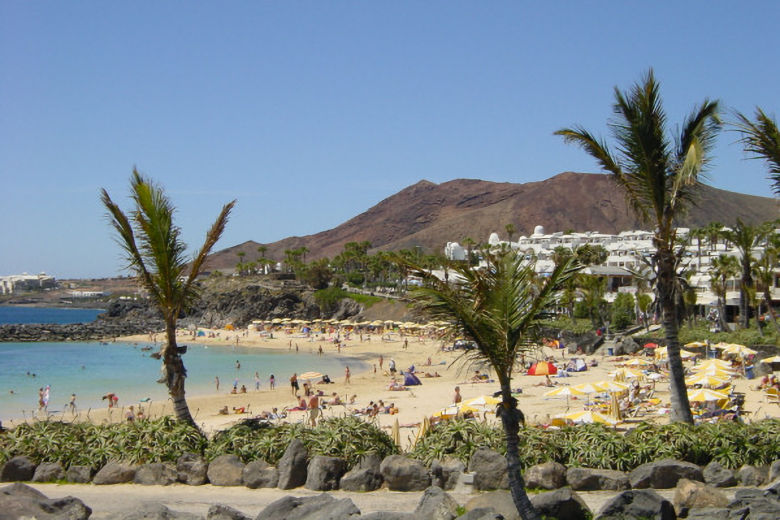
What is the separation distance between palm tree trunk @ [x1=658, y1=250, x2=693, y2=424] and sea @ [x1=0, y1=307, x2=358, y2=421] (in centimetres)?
2203

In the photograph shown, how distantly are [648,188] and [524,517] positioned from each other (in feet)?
19.3

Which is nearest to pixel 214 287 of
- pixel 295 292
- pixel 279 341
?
pixel 295 292

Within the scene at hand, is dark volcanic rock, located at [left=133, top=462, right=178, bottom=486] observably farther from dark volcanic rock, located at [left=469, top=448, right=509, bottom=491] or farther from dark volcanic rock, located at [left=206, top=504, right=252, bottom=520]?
dark volcanic rock, located at [left=469, top=448, right=509, bottom=491]

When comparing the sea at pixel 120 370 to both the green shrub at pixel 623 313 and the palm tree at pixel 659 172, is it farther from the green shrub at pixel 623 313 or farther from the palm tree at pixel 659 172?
the palm tree at pixel 659 172

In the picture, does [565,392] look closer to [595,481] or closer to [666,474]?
[595,481]

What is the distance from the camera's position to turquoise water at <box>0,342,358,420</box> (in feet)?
99.9

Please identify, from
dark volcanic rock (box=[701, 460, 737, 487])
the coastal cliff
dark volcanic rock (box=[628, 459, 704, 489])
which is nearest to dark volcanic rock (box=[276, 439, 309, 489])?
dark volcanic rock (box=[628, 459, 704, 489])

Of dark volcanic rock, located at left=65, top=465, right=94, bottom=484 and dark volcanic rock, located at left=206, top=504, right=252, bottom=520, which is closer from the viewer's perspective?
dark volcanic rock, located at left=206, top=504, right=252, bottom=520

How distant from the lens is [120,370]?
41656 millimetres

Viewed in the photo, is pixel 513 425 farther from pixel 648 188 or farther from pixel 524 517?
pixel 648 188

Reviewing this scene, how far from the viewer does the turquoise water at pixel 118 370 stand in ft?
99.9

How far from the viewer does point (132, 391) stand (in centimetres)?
3156

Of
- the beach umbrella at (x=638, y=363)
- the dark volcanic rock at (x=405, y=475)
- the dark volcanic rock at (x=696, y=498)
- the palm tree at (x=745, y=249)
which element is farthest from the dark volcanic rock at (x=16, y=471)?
the palm tree at (x=745, y=249)

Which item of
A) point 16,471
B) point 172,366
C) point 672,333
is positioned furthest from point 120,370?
point 672,333
